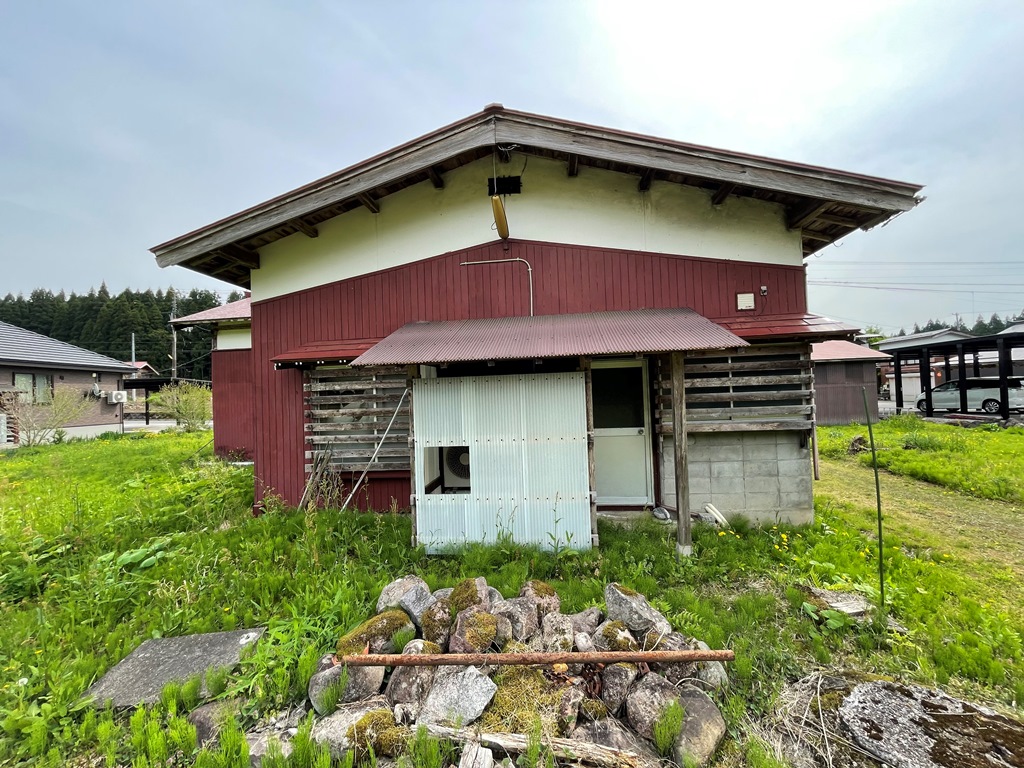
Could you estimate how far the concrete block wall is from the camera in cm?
481

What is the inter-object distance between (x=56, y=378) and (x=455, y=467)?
22160mm

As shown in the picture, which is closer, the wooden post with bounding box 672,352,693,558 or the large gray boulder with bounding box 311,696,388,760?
the large gray boulder with bounding box 311,696,388,760

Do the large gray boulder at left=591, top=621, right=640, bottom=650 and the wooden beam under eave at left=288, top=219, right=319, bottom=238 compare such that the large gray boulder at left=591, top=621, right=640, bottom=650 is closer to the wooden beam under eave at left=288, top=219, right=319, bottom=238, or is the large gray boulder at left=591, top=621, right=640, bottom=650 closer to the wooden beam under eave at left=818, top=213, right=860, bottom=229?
the wooden beam under eave at left=818, top=213, right=860, bottom=229

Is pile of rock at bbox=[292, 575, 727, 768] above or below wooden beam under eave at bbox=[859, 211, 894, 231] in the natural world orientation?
below

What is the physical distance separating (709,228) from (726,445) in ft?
8.83

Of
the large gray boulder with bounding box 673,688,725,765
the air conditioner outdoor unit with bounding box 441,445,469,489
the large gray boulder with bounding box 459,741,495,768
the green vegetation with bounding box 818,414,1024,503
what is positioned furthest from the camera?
the green vegetation with bounding box 818,414,1024,503

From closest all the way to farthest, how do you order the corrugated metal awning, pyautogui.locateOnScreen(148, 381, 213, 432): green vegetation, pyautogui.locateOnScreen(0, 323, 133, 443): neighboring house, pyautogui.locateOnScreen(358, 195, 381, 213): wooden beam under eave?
the corrugated metal awning < pyautogui.locateOnScreen(358, 195, 381, 213): wooden beam under eave < pyautogui.locateOnScreen(0, 323, 133, 443): neighboring house < pyautogui.locateOnScreen(148, 381, 213, 432): green vegetation

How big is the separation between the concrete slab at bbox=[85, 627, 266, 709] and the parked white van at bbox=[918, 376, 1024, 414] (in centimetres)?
2024

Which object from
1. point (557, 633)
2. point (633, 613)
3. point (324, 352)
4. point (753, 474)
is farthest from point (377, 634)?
point (753, 474)

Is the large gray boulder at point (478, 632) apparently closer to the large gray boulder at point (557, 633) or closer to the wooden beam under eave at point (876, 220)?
the large gray boulder at point (557, 633)

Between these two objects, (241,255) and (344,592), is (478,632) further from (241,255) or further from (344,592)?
(241,255)

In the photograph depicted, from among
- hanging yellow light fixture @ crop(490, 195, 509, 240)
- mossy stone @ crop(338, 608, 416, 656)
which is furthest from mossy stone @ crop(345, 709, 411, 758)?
hanging yellow light fixture @ crop(490, 195, 509, 240)

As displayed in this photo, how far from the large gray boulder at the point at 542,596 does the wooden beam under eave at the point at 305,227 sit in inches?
203

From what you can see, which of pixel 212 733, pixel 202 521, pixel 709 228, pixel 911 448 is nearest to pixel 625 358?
pixel 709 228
